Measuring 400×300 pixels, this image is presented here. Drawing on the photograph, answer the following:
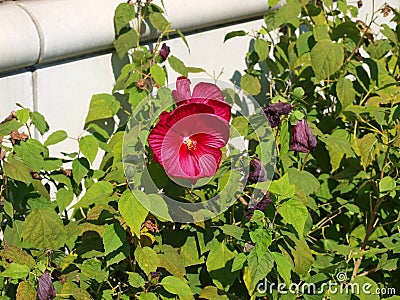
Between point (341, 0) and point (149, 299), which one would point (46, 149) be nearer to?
point (149, 299)

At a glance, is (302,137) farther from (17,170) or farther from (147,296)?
(17,170)

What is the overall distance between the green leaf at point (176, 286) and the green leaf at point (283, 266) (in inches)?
7.4

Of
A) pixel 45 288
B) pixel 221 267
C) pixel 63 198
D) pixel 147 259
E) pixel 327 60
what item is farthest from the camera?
pixel 327 60

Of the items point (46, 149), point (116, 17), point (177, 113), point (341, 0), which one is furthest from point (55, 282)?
point (341, 0)

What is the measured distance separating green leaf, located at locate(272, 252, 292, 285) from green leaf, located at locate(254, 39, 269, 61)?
0.84 meters

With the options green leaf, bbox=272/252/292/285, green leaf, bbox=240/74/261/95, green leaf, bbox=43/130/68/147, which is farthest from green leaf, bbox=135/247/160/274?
green leaf, bbox=240/74/261/95

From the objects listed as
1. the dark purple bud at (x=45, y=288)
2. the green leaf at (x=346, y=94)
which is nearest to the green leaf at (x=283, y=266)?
the dark purple bud at (x=45, y=288)

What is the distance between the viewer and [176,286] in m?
1.81

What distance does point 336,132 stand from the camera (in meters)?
2.42

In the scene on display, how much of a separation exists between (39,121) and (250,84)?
0.75 m

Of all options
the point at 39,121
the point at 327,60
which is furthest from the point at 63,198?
the point at 327,60

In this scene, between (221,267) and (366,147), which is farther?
(366,147)

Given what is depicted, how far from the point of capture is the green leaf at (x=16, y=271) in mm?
1719

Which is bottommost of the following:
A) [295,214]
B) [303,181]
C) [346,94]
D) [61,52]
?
[295,214]
